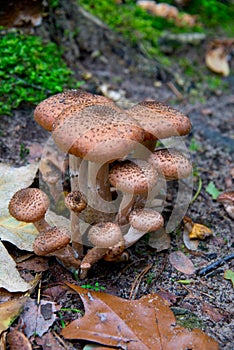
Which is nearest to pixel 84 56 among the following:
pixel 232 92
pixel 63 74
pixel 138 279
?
pixel 63 74

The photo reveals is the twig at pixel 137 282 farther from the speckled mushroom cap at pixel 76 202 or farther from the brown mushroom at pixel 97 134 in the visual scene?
the brown mushroom at pixel 97 134

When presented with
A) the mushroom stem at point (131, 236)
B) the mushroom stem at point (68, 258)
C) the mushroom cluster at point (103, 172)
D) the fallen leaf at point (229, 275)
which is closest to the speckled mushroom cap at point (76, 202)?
the mushroom cluster at point (103, 172)

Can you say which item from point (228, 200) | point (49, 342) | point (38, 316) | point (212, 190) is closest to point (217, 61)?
point (212, 190)

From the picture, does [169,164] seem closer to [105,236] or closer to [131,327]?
[105,236]

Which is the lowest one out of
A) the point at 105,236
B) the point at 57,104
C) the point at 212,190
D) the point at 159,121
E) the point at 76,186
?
the point at 212,190

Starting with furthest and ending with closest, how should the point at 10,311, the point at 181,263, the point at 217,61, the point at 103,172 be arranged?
the point at 217,61
the point at 181,263
the point at 103,172
the point at 10,311

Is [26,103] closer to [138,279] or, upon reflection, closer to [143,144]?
[143,144]

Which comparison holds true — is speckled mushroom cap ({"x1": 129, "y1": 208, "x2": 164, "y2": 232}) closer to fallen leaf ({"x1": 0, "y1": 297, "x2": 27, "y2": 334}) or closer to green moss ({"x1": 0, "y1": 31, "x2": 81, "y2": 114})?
fallen leaf ({"x1": 0, "y1": 297, "x2": 27, "y2": 334})
